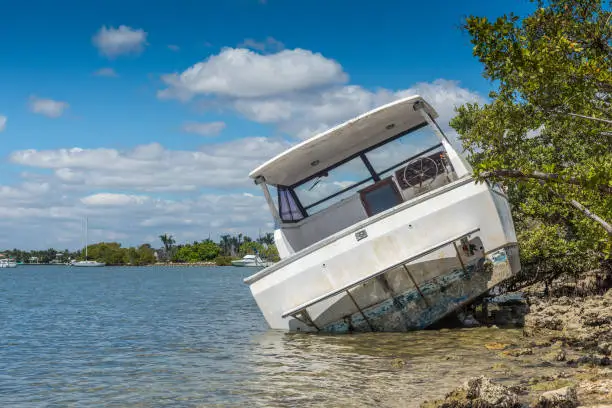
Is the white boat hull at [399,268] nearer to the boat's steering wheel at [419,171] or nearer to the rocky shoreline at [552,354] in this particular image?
the rocky shoreline at [552,354]

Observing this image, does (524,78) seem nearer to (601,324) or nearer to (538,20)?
(538,20)

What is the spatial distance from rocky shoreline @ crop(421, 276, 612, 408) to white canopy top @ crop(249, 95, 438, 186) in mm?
4724

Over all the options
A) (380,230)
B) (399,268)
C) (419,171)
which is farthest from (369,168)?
(399,268)

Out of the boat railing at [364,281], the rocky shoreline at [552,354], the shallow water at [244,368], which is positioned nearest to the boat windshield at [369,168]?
the boat railing at [364,281]

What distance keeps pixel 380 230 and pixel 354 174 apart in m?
3.32

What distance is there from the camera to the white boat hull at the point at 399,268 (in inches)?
464

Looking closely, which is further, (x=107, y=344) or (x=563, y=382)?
(x=107, y=344)

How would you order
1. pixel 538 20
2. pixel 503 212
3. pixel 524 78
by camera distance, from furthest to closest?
pixel 503 212 → pixel 538 20 → pixel 524 78

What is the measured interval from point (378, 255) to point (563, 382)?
176 inches

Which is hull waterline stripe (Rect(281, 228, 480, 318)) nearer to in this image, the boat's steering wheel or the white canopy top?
the boat's steering wheel

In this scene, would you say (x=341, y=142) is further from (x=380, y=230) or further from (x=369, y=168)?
(x=380, y=230)

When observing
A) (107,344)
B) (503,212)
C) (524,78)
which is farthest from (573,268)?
(107,344)

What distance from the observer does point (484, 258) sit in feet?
40.3

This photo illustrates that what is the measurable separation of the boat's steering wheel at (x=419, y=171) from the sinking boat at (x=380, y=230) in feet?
0.08
